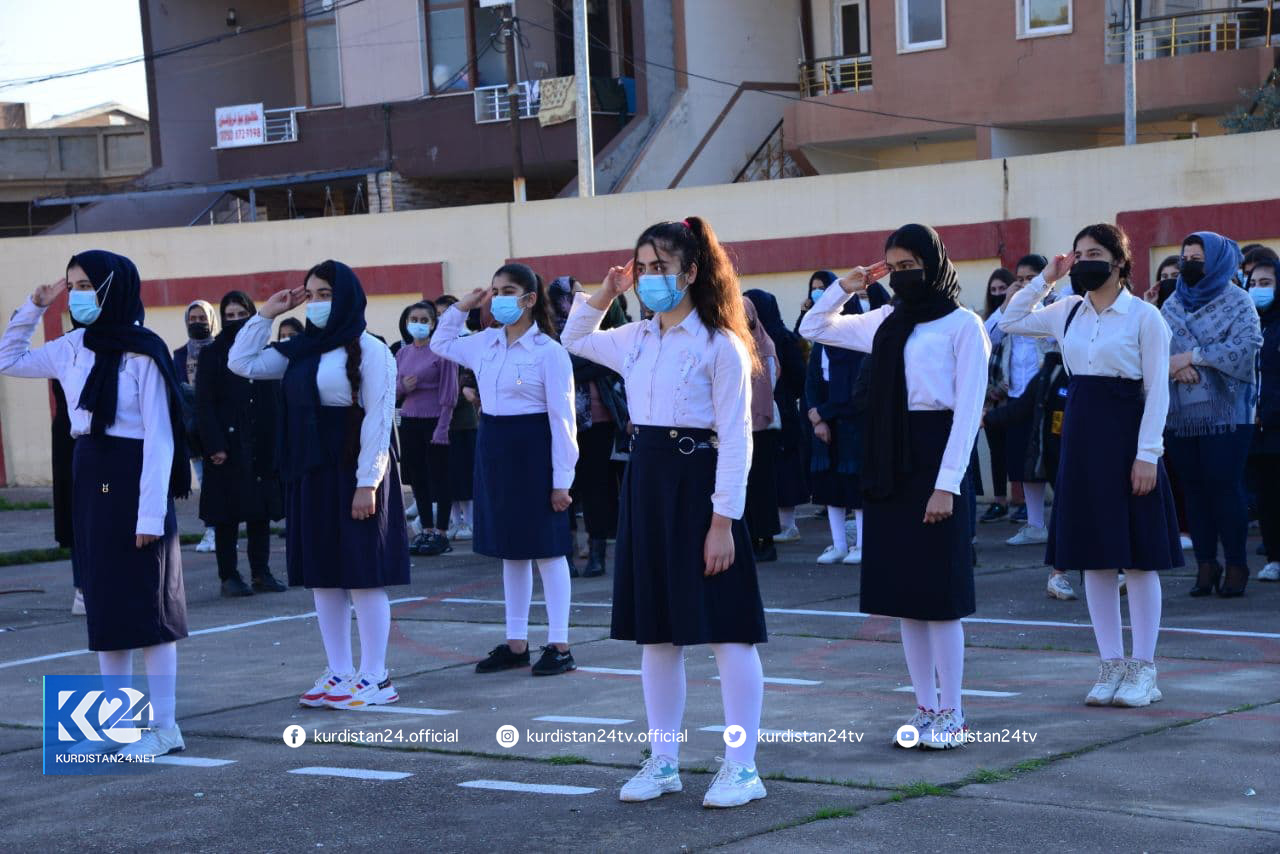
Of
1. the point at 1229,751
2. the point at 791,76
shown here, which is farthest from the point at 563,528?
the point at 791,76

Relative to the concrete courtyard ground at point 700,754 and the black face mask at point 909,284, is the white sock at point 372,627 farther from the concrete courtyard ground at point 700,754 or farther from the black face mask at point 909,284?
the black face mask at point 909,284

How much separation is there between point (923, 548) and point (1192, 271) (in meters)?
3.79

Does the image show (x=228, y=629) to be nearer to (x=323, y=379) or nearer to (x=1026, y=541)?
(x=323, y=379)

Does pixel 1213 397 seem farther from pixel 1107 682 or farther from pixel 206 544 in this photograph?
pixel 206 544

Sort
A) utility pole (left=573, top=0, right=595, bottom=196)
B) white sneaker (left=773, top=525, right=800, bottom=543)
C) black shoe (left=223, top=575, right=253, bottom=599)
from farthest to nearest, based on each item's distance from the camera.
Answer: utility pole (left=573, top=0, right=595, bottom=196) < white sneaker (left=773, top=525, right=800, bottom=543) < black shoe (left=223, top=575, right=253, bottom=599)

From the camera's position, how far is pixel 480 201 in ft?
109

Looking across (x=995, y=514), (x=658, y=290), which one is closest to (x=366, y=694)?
(x=658, y=290)

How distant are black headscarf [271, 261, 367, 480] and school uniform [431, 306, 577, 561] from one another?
2.72 feet

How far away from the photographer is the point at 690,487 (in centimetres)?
582

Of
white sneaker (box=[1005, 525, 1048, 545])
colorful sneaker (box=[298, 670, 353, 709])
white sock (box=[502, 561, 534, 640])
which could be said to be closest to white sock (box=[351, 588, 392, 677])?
colorful sneaker (box=[298, 670, 353, 709])

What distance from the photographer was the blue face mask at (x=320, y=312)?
7.74 meters

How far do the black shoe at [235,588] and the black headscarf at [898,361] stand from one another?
247 inches

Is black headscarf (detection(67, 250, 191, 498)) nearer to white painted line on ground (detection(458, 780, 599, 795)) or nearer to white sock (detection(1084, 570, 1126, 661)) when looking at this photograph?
white painted line on ground (detection(458, 780, 599, 795))

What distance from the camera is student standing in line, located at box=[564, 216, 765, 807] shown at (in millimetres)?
5762
